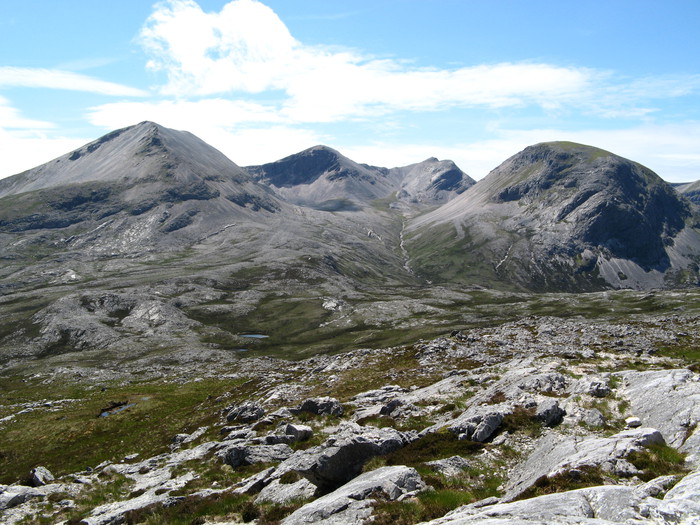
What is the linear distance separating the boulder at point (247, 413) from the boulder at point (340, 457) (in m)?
23.2

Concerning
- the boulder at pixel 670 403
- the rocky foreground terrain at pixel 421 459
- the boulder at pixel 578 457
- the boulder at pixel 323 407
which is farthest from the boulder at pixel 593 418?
the boulder at pixel 323 407

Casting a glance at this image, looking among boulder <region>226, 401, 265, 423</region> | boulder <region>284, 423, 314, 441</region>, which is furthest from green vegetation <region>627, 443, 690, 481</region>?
boulder <region>226, 401, 265, 423</region>

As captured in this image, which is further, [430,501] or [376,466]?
[376,466]

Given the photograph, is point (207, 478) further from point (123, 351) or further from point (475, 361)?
point (123, 351)

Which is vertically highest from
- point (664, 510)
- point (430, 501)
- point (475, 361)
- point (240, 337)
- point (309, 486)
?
point (664, 510)

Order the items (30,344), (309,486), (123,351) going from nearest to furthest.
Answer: (309,486) → (123,351) → (30,344)

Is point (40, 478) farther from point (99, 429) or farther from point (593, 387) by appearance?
point (593, 387)

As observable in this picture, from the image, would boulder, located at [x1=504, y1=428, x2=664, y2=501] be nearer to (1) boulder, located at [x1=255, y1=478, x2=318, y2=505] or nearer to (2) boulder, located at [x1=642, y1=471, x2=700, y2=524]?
(2) boulder, located at [x1=642, y1=471, x2=700, y2=524]

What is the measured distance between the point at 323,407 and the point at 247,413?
12395mm

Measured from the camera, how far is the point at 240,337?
194625 millimetres

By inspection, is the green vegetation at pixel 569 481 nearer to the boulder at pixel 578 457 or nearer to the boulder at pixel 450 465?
the boulder at pixel 578 457

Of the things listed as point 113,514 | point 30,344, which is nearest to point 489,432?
point 113,514

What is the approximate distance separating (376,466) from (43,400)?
3824 inches

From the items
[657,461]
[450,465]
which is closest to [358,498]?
[450,465]
